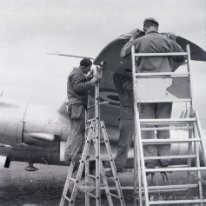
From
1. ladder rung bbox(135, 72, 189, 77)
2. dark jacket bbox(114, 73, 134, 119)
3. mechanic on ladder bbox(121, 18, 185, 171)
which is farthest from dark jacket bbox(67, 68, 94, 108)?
ladder rung bbox(135, 72, 189, 77)

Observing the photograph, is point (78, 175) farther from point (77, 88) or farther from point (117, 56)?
point (117, 56)

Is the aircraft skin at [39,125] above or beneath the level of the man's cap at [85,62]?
beneath

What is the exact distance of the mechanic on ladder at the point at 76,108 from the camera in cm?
545

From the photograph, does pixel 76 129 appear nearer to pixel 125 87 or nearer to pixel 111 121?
pixel 125 87

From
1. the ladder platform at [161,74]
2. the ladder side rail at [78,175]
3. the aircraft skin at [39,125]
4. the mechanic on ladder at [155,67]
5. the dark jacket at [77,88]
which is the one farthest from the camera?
the aircraft skin at [39,125]

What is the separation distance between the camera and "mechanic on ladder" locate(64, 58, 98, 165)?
5.45 metres

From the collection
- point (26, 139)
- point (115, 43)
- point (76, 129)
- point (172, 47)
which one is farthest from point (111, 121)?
point (172, 47)

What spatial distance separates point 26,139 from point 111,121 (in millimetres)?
2102

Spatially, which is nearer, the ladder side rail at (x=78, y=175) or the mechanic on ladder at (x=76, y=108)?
the ladder side rail at (x=78, y=175)

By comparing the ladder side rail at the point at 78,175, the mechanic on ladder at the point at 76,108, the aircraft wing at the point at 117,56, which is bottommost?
the ladder side rail at the point at 78,175

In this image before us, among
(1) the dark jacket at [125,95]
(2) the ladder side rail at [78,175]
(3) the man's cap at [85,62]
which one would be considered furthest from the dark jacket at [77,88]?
(2) the ladder side rail at [78,175]

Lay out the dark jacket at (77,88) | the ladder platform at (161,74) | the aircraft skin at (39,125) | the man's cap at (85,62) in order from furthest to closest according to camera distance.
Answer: the aircraft skin at (39,125) → the man's cap at (85,62) → the dark jacket at (77,88) → the ladder platform at (161,74)

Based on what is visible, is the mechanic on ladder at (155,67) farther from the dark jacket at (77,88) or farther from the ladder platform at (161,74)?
the dark jacket at (77,88)

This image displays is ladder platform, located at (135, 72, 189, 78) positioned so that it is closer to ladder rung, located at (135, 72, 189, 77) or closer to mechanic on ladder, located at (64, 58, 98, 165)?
ladder rung, located at (135, 72, 189, 77)
